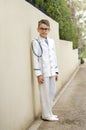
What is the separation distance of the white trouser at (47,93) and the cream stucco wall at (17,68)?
212mm

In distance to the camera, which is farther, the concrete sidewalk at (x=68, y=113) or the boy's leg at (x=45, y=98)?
the boy's leg at (x=45, y=98)

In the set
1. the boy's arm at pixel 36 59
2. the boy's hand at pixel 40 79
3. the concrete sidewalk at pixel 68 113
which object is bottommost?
the concrete sidewalk at pixel 68 113

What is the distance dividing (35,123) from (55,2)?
7982 millimetres

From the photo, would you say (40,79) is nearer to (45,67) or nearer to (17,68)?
(45,67)

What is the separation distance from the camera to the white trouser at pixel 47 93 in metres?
6.96

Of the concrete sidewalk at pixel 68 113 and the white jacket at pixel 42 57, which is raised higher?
the white jacket at pixel 42 57

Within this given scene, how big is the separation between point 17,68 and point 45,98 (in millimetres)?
1315

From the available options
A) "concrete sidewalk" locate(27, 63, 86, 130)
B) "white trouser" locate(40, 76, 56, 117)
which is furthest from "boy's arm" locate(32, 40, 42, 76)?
"concrete sidewalk" locate(27, 63, 86, 130)

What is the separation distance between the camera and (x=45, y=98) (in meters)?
7.03

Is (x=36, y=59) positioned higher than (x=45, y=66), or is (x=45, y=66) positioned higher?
(x=36, y=59)

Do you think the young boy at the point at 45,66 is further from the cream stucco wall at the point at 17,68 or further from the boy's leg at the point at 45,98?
the cream stucco wall at the point at 17,68

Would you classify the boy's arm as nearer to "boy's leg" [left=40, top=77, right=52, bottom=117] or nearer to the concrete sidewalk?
"boy's leg" [left=40, top=77, right=52, bottom=117]

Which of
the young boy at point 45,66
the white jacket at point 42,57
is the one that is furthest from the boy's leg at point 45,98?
the white jacket at point 42,57

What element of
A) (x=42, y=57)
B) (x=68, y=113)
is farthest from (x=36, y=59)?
(x=68, y=113)
